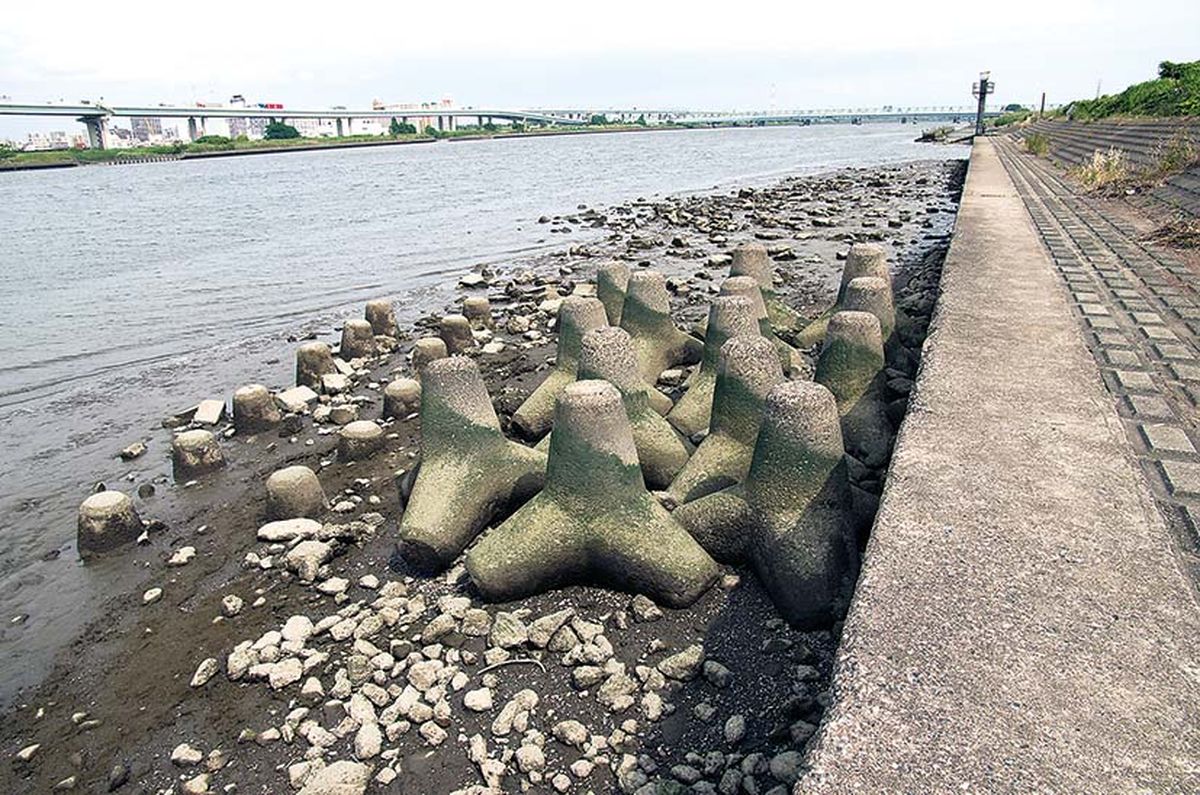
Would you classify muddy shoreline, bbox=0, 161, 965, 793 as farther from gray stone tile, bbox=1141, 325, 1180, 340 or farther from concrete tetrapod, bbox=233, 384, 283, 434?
gray stone tile, bbox=1141, 325, 1180, 340

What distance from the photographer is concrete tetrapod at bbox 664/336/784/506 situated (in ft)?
15.0

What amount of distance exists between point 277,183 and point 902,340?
39297 mm

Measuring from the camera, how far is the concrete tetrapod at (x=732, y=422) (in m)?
4.57

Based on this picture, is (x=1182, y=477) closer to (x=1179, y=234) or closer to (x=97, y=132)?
(x=1179, y=234)

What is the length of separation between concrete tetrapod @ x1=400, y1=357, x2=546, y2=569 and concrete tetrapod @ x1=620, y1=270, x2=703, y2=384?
204cm

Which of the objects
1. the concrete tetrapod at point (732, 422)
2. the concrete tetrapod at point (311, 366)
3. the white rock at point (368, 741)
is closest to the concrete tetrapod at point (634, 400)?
the concrete tetrapod at point (732, 422)

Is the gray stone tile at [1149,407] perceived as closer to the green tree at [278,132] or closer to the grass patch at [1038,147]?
the grass patch at [1038,147]

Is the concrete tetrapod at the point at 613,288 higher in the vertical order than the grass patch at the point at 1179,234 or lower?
lower

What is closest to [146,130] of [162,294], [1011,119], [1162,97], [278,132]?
[278,132]

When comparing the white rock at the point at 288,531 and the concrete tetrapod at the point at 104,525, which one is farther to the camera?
the concrete tetrapod at the point at 104,525

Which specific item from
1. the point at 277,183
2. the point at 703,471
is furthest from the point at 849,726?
the point at 277,183

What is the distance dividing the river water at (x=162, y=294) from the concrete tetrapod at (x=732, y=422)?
370 cm

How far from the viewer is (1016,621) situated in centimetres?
230

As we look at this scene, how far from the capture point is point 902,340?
698cm
